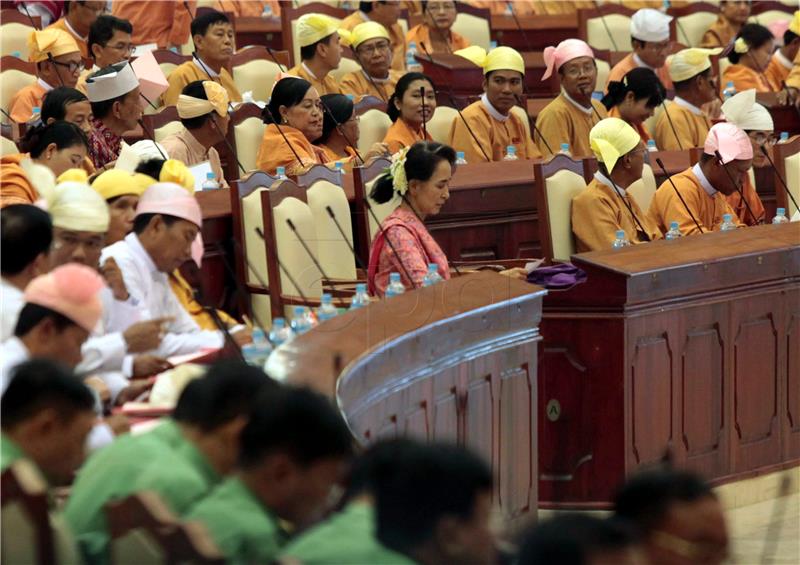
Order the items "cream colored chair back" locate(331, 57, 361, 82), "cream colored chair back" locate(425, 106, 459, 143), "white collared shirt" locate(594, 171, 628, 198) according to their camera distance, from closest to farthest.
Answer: "white collared shirt" locate(594, 171, 628, 198)
"cream colored chair back" locate(425, 106, 459, 143)
"cream colored chair back" locate(331, 57, 361, 82)

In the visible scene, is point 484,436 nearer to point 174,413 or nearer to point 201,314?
point 201,314

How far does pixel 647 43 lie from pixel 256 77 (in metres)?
2.06

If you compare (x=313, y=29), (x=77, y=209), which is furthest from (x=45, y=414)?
(x=313, y=29)

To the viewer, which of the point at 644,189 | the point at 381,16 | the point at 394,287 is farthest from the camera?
the point at 381,16

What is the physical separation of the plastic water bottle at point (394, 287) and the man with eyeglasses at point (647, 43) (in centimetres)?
394

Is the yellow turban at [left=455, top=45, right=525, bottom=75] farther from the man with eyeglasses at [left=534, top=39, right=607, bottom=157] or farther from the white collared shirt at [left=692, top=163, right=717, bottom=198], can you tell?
the white collared shirt at [left=692, top=163, right=717, bottom=198]

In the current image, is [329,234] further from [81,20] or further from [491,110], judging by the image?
[81,20]

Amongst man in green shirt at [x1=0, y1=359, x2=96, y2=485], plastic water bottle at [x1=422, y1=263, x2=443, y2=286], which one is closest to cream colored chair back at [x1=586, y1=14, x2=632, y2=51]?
plastic water bottle at [x1=422, y1=263, x2=443, y2=286]

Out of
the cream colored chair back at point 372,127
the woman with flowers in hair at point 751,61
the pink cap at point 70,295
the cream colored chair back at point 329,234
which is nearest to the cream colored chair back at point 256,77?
the cream colored chair back at point 372,127

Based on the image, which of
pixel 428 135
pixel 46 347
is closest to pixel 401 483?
pixel 46 347

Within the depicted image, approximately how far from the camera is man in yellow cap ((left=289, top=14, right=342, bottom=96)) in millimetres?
7117

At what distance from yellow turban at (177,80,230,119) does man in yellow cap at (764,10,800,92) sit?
4.05m

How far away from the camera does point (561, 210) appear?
547 cm

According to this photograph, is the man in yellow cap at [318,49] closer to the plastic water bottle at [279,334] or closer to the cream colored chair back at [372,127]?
the cream colored chair back at [372,127]
